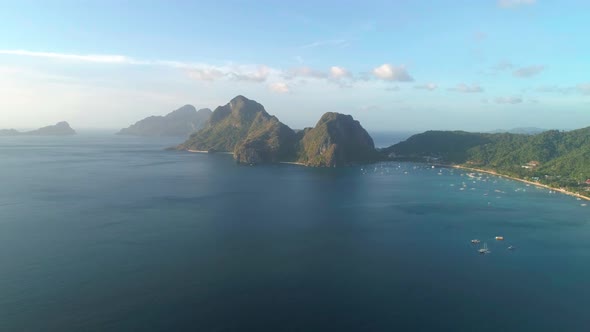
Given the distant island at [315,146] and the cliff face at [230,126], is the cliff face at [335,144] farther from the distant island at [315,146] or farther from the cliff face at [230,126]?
the cliff face at [230,126]

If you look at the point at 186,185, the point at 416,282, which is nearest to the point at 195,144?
the point at 186,185

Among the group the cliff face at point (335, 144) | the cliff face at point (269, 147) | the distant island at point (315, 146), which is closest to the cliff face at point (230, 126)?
the distant island at point (315, 146)

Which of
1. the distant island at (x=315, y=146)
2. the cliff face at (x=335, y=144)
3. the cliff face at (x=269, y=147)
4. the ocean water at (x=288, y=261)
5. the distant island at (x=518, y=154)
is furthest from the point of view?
the cliff face at (x=269, y=147)

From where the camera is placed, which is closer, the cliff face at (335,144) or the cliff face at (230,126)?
the cliff face at (335,144)

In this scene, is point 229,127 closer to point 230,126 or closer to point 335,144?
point 230,126

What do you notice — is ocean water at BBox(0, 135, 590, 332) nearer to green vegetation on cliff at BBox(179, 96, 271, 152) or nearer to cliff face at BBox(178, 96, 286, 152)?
cliff face at BBox(178, 96, 286, 152)

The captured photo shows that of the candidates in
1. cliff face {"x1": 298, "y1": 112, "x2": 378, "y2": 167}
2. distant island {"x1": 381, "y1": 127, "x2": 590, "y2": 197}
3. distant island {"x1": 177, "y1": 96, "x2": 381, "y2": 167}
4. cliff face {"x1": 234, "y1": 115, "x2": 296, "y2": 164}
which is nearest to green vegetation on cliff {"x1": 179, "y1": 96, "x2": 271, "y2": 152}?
distant island {"x1": 177, "y1": 96, "x2": 381, "y2": 167}
